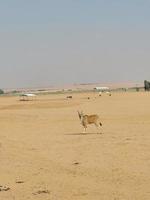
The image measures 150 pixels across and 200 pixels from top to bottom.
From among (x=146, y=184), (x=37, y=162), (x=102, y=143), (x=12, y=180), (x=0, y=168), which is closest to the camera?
(x=146, y=184)

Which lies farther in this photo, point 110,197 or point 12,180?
point 12,180

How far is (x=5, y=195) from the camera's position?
12.5 meters

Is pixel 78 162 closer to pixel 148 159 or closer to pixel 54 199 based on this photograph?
A: pixel 148 159

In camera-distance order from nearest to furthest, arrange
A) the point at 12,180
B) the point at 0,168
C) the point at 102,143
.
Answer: the point at 12,180 < the point at 0,168 < the point at 102,143

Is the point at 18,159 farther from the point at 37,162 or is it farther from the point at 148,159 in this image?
the point at 148,159

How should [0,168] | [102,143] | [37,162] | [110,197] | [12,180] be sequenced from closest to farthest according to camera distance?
1. [110,197]
2. [12,180]
3. [0,168]
4. [37,162]
5. [102,143]

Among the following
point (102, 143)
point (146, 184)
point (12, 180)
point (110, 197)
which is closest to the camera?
point (110, 197)

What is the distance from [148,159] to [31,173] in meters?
3.32

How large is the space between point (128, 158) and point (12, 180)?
399 centimetres

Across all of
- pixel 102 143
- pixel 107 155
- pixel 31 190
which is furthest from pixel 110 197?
pixel 102 143

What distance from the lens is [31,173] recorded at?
15.1 m

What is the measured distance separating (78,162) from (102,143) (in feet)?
15.2

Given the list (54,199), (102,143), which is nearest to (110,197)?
(54,199)

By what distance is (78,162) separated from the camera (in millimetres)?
16828
